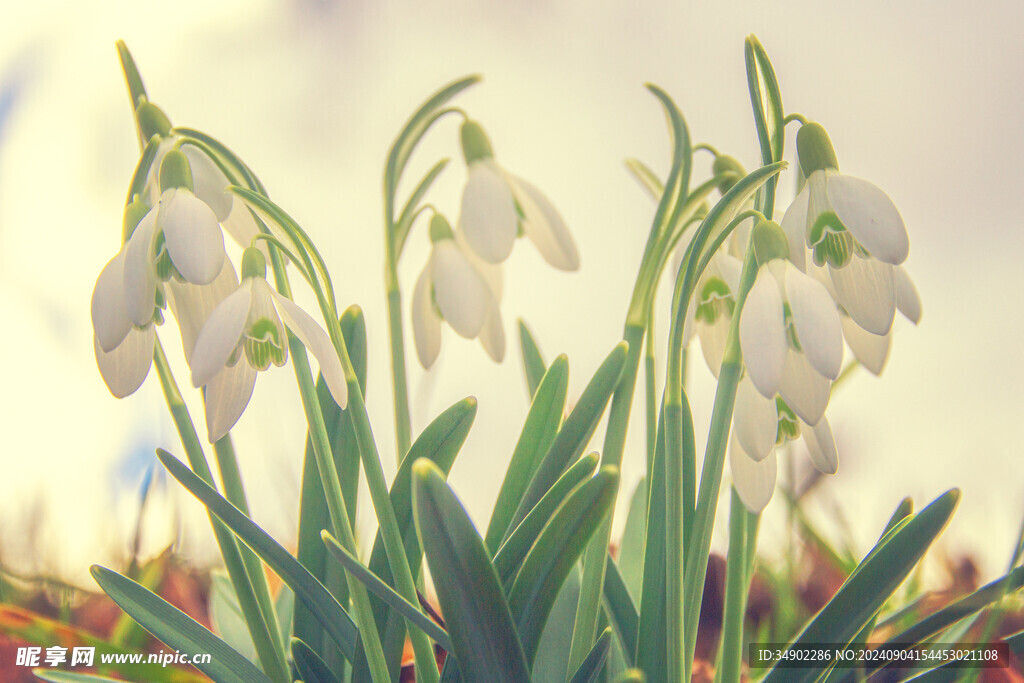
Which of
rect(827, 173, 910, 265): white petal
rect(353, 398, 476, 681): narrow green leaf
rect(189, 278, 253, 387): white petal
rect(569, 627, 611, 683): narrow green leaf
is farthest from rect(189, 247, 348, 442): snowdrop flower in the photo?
rect(827, 173, 910, 265): white petal

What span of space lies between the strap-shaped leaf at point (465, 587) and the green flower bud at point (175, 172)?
0.27m

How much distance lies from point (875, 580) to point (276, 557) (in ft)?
1.47

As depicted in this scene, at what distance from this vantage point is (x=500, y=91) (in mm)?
1037

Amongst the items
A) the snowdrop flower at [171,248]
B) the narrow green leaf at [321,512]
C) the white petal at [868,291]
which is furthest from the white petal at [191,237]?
the white petal at [868,291]

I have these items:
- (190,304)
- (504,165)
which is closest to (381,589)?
(190,304)

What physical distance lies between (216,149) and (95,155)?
50 centimetres

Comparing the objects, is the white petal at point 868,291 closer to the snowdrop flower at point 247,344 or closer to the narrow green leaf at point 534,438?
the narrow green leaf at point 534,438

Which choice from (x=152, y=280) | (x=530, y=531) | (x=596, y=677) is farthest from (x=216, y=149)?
(x=596, y=677)

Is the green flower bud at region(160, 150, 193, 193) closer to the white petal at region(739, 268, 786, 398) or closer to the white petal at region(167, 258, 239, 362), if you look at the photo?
the white petal at region(167, 258, 239, 362)

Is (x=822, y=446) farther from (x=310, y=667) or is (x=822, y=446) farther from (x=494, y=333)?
(x=310, y=667)

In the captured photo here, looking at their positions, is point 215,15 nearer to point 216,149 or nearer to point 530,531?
point 216,149

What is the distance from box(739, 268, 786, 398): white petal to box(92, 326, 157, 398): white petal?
0.41 m

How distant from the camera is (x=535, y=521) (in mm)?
535

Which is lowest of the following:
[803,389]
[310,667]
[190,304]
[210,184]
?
[310,667]
